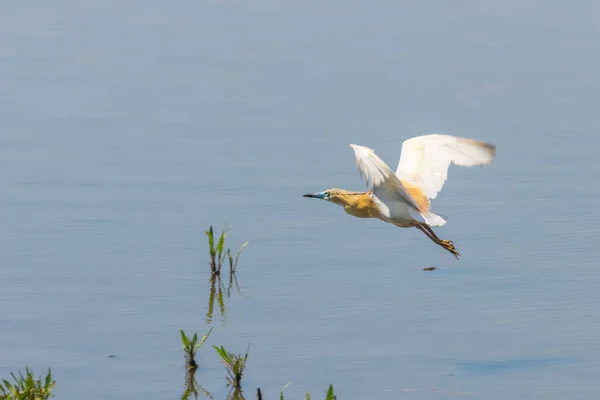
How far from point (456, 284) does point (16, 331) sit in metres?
2.64

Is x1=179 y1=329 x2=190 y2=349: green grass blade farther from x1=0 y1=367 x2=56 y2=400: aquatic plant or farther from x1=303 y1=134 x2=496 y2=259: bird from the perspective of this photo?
x1=303 y1=134 x2=496 y2=259: bird

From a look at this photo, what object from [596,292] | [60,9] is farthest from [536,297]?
[60,9]

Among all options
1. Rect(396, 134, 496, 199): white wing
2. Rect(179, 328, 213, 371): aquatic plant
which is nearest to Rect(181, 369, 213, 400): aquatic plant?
Rect(179, 328, 213, 371): aquatic plant

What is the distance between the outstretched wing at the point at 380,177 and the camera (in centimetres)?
762

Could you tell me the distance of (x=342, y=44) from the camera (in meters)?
13.4

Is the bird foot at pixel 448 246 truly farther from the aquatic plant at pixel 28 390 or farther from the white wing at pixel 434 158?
the aquatic plant at pixel 28 390

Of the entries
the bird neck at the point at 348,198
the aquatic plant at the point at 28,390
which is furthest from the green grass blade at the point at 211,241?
the aquatic plant at the point at 28,390

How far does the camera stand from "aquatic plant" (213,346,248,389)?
22.8 feet

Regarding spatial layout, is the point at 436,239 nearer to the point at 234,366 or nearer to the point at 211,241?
the point at 211,241

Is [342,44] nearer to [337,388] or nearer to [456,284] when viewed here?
[456,284]

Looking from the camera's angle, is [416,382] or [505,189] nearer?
[416,382]

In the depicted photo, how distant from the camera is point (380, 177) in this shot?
307 inches

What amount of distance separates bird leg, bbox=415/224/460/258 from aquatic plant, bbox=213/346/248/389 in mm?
2081

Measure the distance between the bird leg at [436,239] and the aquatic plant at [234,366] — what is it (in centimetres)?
208
